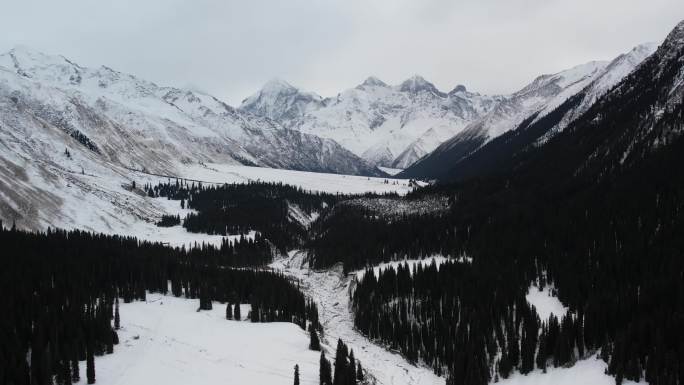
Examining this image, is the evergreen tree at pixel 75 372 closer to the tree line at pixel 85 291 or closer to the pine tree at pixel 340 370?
the tree line at pixel 85 291

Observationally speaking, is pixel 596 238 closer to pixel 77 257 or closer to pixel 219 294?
pixel 219 294

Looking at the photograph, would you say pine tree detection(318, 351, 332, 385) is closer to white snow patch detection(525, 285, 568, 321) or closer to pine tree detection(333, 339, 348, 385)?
pine tree detection(333, 339, 348, 385)

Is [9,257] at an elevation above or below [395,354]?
above

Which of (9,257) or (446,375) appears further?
(9,257)

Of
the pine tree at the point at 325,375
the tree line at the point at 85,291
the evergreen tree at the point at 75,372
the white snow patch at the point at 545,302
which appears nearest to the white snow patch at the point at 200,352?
the evergreen tree at the point at 75,372

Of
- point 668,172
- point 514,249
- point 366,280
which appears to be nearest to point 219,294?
point 366,280

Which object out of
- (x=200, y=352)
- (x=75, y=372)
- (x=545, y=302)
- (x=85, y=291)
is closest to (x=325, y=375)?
(x=200, y=352)

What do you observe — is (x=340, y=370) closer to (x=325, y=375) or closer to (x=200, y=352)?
(x=325, y=375)

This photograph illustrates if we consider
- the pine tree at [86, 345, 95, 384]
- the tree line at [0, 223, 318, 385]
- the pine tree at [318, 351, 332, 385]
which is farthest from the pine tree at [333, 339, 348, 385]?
the pine tree at [86, 345, 95, 384]
